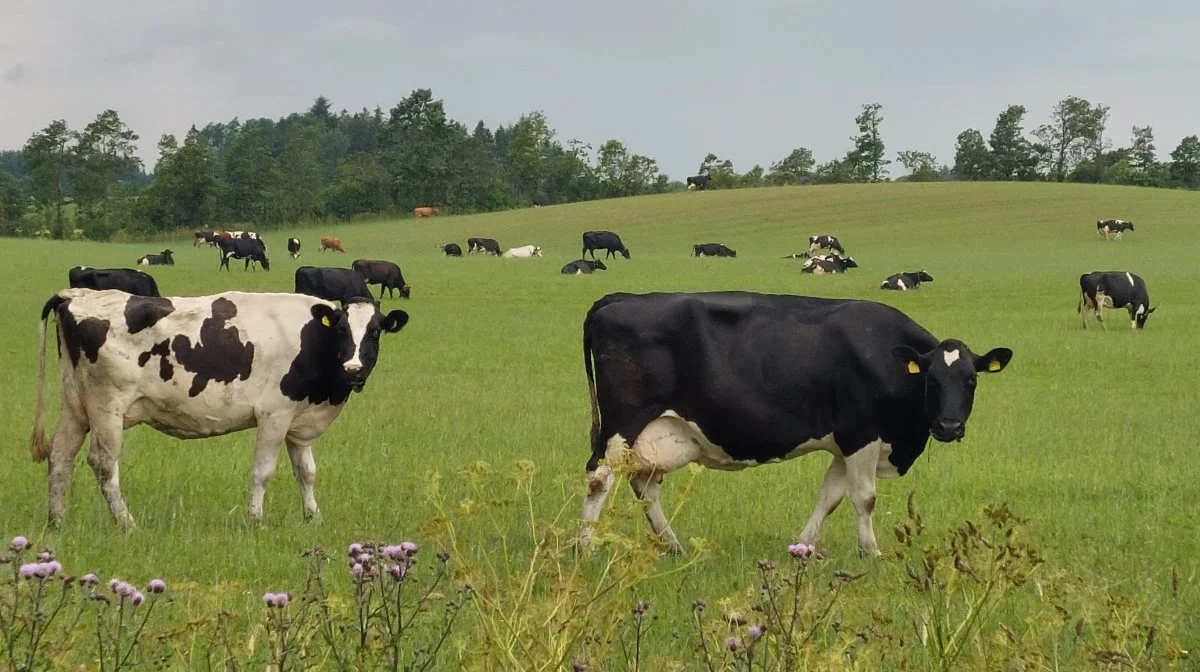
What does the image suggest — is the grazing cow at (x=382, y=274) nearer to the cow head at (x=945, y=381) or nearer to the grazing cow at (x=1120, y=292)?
the grazing cow at (x=1120, y=292)

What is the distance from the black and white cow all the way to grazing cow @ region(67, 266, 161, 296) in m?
19.5

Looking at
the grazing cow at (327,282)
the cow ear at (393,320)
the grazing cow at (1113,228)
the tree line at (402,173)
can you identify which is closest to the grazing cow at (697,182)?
the tree line at (402,173)

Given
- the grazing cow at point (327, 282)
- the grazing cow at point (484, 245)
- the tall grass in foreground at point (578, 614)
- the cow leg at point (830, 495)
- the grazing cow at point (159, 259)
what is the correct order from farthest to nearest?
1. the grazing cow at point (484, 245)
2. the grazing cow at point (159, 259)
3. the grazing cow at point (327, 282)
4. the cow leg at point (830, 495)
5. the tall grass in foreground at point (578, 614)

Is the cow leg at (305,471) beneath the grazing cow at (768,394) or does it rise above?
beneath

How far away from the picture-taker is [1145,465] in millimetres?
13336

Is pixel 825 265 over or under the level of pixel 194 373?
under

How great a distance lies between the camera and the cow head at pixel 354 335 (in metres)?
10.5

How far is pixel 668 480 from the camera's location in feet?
38.0

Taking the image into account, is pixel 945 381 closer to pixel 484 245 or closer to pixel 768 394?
pixel 768 394

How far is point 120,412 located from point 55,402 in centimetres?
830

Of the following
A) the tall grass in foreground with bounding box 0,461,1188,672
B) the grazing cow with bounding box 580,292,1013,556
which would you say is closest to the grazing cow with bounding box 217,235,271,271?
the grazing cow with bounding box 580,292,1013,556

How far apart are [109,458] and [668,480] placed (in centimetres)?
481

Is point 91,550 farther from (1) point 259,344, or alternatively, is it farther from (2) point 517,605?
(2) point 517,605

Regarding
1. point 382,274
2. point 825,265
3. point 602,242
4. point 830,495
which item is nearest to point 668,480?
point 830,495
